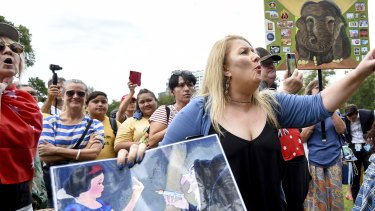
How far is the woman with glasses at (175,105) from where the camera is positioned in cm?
421

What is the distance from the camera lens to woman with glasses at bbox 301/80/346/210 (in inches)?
197

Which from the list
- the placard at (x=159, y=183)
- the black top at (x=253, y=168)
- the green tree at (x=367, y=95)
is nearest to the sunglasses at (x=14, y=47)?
the placard at (x=159, y=183)

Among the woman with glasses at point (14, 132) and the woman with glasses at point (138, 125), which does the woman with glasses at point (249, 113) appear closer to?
the woman with glasses at point (14, 132)

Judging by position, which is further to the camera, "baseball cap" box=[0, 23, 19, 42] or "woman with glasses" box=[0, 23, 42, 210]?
"baseball cap" box=[0, 23, 19, 42]

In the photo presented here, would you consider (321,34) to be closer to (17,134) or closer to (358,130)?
(17,134)

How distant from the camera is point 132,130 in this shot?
16.2 ft

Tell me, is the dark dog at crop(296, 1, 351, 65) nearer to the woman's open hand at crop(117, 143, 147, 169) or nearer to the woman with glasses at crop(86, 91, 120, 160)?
the woman with glasses at crop(86, 91, 120, 160)

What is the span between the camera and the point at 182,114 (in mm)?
2250

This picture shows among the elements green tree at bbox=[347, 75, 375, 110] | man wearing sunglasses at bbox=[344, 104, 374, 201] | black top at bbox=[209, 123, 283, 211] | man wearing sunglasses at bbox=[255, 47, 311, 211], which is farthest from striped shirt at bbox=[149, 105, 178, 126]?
green tree at bbox=[347, 75, 375, 110]

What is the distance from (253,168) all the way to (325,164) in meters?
3.47

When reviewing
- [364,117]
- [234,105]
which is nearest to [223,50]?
[234,105]

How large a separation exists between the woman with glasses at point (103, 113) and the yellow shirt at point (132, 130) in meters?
0.12

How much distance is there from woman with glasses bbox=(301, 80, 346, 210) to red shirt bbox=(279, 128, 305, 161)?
1.47 meters

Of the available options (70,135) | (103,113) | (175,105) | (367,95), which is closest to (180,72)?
(175,105)
